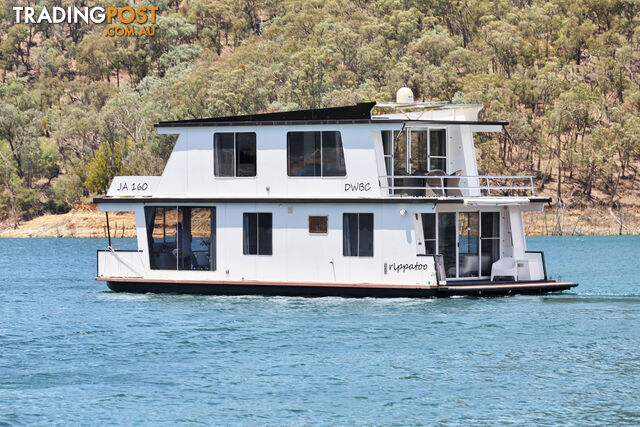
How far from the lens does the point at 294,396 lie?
17.4m

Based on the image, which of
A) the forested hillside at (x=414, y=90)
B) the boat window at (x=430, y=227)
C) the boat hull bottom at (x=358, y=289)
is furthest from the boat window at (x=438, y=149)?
the forested hillside at (x=414, y=90)

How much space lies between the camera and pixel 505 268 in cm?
2705

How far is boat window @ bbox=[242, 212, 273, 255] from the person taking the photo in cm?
2705

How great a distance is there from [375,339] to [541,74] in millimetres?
68989

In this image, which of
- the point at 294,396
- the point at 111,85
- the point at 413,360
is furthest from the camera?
the point at 111,85

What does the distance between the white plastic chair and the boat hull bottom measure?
1.43 feet

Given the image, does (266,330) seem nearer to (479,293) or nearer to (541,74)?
(479,293)

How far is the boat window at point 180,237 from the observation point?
27797 millimetres

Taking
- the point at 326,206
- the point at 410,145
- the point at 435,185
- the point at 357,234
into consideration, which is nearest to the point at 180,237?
the point at 326,206

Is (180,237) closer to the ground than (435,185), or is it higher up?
closer to the ground

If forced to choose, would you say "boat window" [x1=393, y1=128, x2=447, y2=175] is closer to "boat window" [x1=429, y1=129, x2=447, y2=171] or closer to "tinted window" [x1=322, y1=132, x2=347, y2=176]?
"boat window" [x1=429, y1=129, x2=447, y2=171]

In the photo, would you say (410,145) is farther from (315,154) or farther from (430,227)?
(315,154)

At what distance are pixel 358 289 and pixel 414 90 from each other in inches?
2465

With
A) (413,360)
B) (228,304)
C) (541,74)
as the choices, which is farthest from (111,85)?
(413,360)
